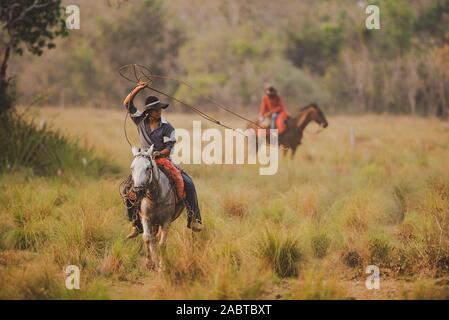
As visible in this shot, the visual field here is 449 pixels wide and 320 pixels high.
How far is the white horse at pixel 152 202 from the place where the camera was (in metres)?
6.92

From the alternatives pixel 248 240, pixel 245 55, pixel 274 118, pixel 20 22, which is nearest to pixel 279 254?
pixel 248 240

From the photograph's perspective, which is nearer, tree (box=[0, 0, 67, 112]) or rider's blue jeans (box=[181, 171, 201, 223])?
rider's blue jeans (box=[181, 171, 201, 223])

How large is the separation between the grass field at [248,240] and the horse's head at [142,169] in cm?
98

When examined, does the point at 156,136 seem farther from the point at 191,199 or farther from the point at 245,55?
the point at 245,55

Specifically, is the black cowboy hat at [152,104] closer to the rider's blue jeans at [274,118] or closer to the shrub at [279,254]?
the shrub at [279,254]

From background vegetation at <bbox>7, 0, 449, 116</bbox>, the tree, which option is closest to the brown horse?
the tree

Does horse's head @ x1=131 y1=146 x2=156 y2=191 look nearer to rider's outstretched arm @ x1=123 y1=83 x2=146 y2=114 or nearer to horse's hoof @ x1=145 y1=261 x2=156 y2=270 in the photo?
rider's outstretched arm @ x1=123 y1=83 x2=146 y2=114

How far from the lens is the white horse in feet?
22.7

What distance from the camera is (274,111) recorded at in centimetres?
1565

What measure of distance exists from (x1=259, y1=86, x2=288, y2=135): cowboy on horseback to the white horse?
27.1 feet

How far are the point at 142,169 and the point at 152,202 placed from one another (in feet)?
2.02

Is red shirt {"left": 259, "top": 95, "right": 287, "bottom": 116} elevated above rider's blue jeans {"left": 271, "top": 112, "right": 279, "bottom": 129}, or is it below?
above

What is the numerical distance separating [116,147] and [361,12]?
94.3ft

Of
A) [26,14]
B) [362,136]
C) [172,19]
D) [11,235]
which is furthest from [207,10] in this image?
[11,235]
